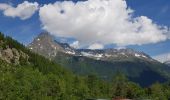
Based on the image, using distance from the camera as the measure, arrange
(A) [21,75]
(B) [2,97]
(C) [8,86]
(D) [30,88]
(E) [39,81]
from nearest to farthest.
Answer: (B) [2,97] < (C) [8,86] < (D) [30,88] < (E) [39,81] < (A) [21,75]

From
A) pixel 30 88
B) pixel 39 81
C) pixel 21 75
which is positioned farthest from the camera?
pixel 21 75

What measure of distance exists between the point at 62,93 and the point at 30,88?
95.4ft

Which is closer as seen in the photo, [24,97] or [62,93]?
[24,97]

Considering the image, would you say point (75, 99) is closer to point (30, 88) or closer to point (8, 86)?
point (30, 88)

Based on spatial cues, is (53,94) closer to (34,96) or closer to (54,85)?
(54,85)

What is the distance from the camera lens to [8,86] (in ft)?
506

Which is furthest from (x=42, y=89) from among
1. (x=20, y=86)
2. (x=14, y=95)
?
(x=14, y=95)

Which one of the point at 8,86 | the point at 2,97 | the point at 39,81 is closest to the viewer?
the point at 2,97

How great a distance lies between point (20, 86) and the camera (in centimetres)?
16262

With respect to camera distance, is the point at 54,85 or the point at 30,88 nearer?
the point at 30,88

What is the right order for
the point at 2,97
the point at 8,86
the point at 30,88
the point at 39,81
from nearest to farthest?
the point at 2,97 < the point at 8,86 < the point at 30,88 < the point at 39,81

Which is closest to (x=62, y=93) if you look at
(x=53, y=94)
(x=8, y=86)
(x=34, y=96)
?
(x=53, y=94)

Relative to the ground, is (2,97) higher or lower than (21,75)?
lower

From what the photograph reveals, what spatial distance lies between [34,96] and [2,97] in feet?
73.2
